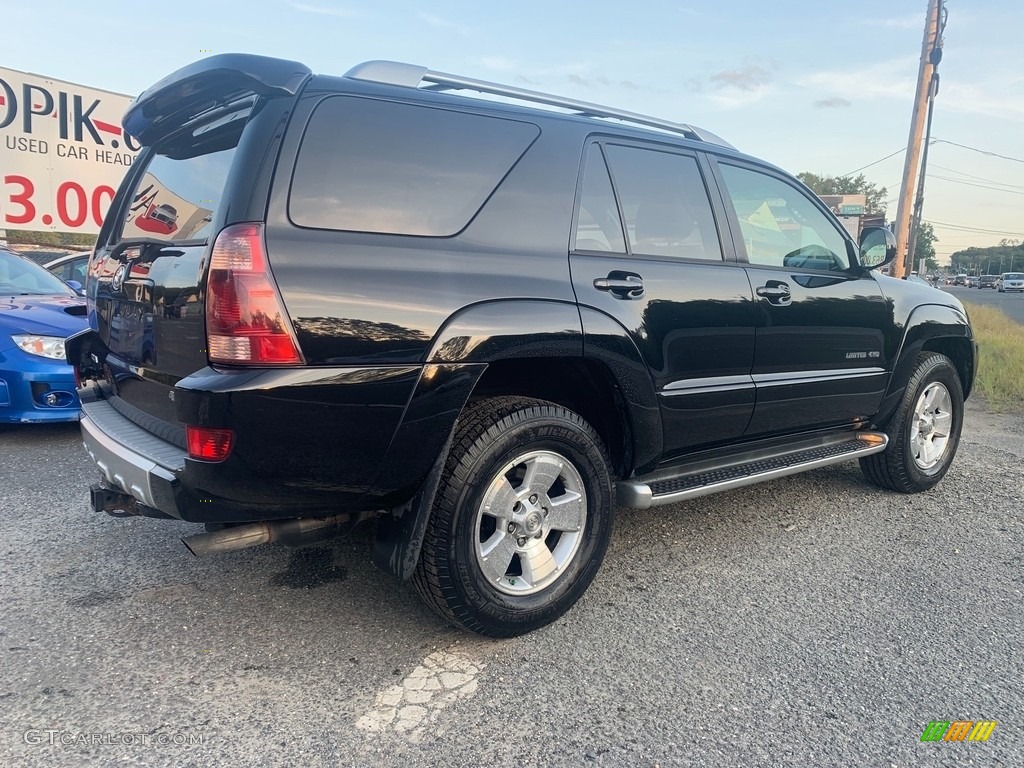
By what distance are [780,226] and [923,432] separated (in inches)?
70.6

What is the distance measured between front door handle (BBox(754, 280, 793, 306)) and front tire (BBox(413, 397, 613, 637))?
46.9 inches

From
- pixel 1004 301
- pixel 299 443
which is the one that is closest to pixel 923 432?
pixel 299 443

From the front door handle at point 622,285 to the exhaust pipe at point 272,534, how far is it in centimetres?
123

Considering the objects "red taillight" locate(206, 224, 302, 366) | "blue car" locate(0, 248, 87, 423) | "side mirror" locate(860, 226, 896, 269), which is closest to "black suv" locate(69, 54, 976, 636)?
"red taillight" locate(206, 224, 302, 366)

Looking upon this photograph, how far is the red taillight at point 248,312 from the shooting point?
209 centimetres

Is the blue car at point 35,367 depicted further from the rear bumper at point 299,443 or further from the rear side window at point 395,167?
the rear side window at point 395,167

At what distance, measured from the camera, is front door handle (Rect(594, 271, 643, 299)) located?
2.79 metres

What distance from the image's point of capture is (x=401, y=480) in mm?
2361

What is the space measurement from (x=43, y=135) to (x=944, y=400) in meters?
11.9

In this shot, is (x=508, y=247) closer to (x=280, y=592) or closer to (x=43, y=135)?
(x=280, y=592)

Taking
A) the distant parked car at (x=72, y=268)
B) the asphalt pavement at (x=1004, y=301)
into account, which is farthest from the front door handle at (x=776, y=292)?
the asphalt pavement at (x=1004, y=301)

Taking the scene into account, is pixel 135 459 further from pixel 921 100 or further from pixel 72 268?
pixel 921 100

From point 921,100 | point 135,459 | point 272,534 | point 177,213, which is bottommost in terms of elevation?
point 272,534

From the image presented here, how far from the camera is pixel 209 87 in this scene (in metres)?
2.42
